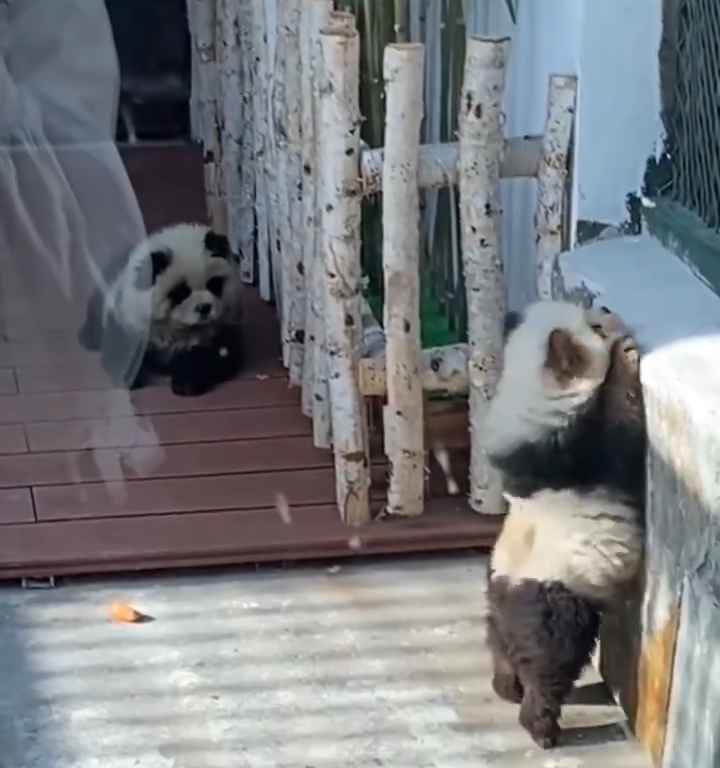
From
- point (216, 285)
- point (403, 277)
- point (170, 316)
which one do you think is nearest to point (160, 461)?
point (170, 316)

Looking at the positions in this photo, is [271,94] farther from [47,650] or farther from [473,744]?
[473,744]

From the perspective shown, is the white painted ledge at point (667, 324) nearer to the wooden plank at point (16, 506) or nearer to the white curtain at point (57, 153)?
the white curtain at point (57, 153)

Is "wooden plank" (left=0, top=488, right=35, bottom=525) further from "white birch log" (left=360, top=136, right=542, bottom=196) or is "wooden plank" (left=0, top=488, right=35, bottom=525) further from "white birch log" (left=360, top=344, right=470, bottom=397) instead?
"white birch log" (left=360, top=136, right=542, bottom=196)

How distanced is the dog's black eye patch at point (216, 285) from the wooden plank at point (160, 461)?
0.65 meters

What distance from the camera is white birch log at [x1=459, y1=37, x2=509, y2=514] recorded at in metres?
2.93

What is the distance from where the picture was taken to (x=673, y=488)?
2.22 m

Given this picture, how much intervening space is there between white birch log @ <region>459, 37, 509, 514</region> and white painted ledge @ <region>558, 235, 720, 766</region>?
37 cm

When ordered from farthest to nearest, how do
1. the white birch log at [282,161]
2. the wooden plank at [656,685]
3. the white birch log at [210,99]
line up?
the white birch log at [210,99], the white birch log at [282,161], the wooden plank at [656,685]

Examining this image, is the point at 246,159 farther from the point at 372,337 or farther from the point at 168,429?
the point at 372,337

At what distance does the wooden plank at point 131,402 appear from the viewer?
3887 millimetres

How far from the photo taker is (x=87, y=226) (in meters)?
3.55

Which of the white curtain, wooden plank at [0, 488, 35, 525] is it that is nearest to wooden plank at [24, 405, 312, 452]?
wooden plank at [0, 488, 35, 525]

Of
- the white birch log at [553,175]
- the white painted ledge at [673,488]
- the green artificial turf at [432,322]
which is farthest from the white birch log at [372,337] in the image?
the white painted ledge at [673,488]

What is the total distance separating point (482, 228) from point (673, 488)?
3.15 feet
